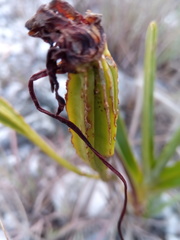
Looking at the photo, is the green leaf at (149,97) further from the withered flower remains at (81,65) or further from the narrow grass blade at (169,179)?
the withered flower remains at (81,65)

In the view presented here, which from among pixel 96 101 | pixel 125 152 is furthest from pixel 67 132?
pixel 96 101

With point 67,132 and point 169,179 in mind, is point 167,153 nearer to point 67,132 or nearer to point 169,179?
point 169,179

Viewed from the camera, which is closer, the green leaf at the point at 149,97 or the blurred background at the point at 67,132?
the green leaf at the point at 149,97

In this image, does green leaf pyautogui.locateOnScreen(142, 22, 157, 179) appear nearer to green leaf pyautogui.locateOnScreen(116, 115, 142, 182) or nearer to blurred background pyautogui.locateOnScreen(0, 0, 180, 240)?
green leaf pyautogui.locateOnScreen(116, 115, 142, 182)

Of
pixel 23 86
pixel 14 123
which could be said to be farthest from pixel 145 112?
pixel 23 86

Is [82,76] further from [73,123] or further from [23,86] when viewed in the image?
[23,86]

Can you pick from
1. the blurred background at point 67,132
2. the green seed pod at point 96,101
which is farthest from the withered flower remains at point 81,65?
the blurred background at point 67,132
